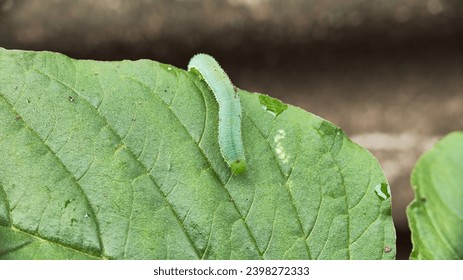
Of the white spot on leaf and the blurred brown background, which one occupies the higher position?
the blurred brown background

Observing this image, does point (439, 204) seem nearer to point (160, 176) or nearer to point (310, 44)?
point (160, 176)

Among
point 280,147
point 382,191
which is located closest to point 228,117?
point 280,147

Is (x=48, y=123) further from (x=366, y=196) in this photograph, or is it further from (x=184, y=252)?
(x=366, y=196)

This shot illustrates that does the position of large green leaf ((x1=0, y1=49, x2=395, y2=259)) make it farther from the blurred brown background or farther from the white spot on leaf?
the blurred brown background

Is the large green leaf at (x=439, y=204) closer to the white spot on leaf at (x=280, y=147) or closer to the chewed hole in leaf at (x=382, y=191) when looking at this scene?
the chewed hole in leaf at (x=382, y=191)

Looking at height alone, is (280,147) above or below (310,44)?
below

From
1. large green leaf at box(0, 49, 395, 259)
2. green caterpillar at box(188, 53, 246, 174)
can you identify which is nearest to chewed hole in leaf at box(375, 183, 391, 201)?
large green leaf at box(0, 49, 395, 259)
